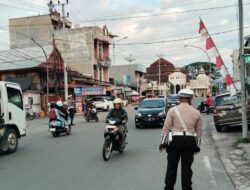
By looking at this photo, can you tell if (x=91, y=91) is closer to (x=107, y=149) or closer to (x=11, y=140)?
(x=11, y=140)

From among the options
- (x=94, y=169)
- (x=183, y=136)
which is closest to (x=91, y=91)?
(x=94, y=169)

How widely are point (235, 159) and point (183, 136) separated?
5.19m

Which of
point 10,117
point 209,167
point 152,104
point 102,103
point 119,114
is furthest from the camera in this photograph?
point 102,103

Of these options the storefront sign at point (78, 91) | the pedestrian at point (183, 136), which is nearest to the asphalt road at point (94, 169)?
the pedestrian at point (183, 136)

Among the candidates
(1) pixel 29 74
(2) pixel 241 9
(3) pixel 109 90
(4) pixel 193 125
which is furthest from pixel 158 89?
(4) pixel 193 125

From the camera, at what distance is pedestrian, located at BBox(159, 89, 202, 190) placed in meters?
6.41

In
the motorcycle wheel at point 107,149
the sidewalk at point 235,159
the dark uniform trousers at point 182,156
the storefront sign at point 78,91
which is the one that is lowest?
the sidewalk at point 235,159

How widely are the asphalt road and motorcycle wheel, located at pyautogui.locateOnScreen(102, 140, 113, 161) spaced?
0.57ft

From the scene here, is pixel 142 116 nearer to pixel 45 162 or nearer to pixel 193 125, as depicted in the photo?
pixel 45 162

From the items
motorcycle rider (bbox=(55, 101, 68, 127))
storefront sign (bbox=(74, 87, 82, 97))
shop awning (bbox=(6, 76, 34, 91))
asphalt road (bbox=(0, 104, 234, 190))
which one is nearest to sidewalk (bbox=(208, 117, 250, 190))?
asphalt road (bbox=(0, 104, 234, 190))

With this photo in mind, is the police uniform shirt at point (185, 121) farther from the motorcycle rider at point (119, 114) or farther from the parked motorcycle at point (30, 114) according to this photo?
the parked motorcycle at point (30, 114)

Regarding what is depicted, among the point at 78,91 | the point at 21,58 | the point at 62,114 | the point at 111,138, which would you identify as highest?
the point at 21,58

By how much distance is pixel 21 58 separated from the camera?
5041 cm

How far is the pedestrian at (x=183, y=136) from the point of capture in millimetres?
6406
